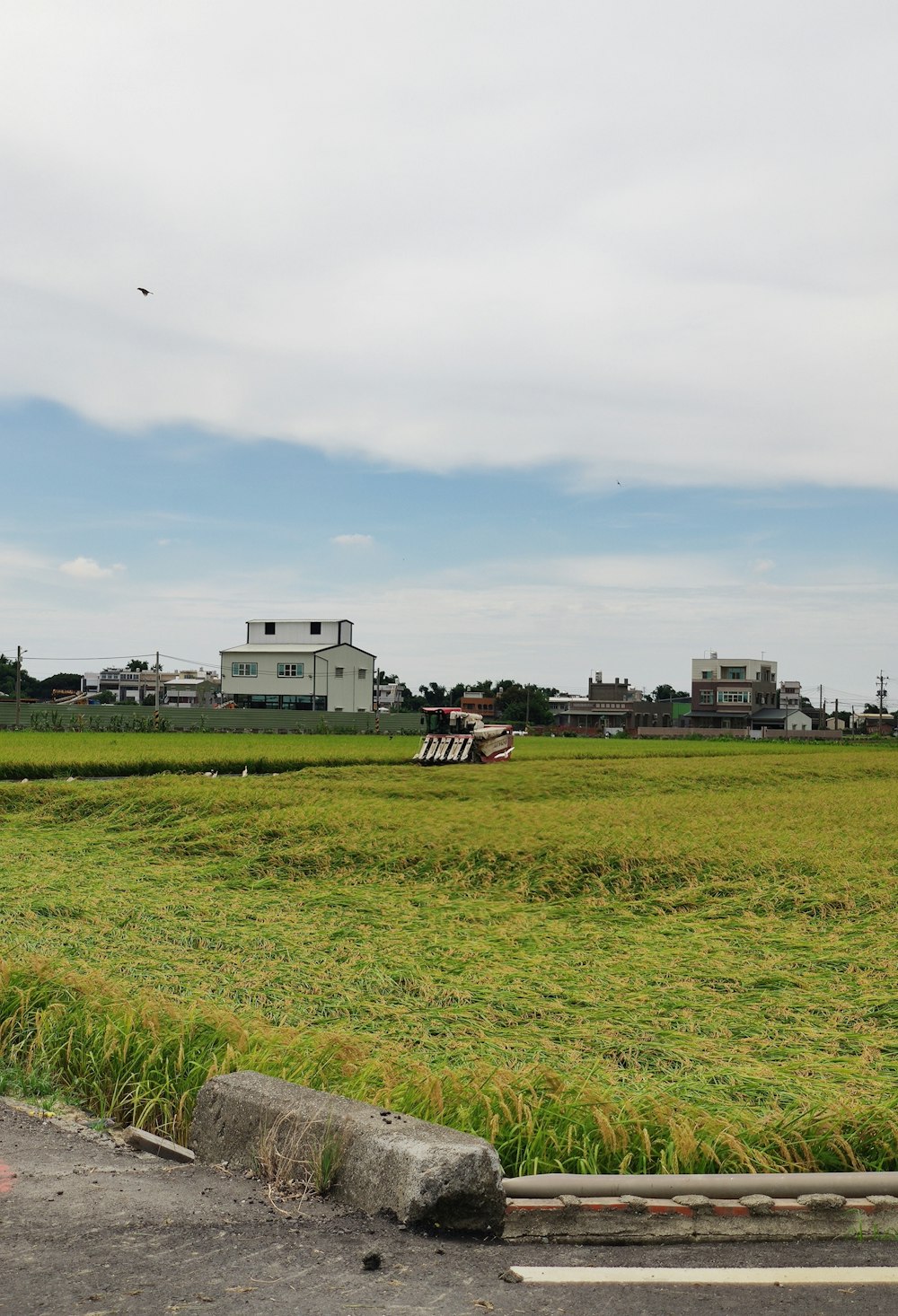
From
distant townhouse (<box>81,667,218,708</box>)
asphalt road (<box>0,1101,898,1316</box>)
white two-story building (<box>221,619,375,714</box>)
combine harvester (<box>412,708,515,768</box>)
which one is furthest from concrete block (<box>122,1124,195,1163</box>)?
distant townhouse (<box>81,667,218,708</box>)

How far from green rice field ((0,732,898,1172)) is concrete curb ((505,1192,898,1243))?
26 centimetres

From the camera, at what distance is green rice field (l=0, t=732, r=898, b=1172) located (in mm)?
4074

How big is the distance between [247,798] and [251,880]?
502 cm

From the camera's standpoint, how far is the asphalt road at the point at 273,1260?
2.79 meters

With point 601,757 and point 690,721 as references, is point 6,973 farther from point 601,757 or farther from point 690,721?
point 690,721

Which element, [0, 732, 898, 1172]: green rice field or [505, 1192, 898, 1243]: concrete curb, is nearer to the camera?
[505, 1192, 898, 1243]: concrete curb

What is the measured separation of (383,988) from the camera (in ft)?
21.2

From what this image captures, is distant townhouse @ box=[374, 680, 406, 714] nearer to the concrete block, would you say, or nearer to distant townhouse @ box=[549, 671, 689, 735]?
distant townhouse @ box=[549, 671, 689, 735]

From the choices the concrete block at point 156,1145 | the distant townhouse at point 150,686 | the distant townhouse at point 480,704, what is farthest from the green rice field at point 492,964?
the distant townhouse at point 480,704

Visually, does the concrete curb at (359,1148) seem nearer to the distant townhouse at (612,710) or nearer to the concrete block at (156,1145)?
the concrete block at (156,1145)

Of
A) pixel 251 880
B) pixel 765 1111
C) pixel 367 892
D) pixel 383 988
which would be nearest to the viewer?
pixel 765 1111

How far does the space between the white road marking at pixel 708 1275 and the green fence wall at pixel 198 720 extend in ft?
174

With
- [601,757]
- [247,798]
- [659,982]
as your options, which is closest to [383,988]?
[659,982]

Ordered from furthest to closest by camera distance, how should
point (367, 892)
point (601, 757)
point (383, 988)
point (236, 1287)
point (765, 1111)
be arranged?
point (601, 757)
point (367, 892)
point (383, 988)
point (765, 1111)
point (236, 1287)
